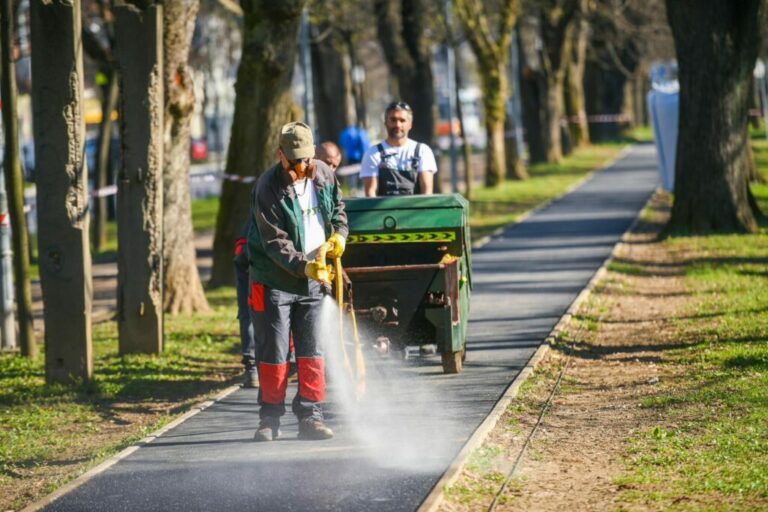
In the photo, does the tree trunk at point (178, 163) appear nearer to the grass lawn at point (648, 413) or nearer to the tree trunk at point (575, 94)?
the grass lawn at point (648, 413)

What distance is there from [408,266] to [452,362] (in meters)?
0.94

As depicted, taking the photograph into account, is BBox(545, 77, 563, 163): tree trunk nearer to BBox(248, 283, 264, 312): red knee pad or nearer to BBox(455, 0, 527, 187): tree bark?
BBox(455, 0, 527, 187): tree bark

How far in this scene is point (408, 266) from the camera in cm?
1048

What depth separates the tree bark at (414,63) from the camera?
3200 centimetres

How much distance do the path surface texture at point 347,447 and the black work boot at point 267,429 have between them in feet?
0.19

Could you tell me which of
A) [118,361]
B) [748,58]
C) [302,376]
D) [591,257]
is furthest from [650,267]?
[302,376]

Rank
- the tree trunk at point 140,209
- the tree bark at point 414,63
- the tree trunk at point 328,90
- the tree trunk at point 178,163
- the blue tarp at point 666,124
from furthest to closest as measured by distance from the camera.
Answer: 1. the tree trunk at point 328,90
2. the tree bark at point 414,63
3. the blue tarp at point 666,124
4. the tree trunk at point 178,163
5. the tree trunk at point 140,209

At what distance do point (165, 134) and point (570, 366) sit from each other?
5483 mm

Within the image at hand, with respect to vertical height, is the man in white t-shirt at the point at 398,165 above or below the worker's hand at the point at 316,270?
above

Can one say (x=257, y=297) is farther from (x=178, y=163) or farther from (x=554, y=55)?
(x=554, y=55)

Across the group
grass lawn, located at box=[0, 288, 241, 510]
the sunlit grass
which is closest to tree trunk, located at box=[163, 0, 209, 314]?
grass lawn, located at box=[0, 288, 241, 510]

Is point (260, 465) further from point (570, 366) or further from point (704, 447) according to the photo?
point (570, 366)

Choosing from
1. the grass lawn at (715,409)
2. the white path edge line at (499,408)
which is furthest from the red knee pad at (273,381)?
the grass lawn at (715,409)

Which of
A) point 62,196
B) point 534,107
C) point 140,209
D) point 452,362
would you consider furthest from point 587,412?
point 534,107
